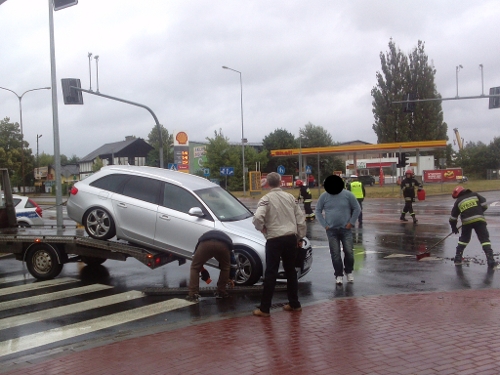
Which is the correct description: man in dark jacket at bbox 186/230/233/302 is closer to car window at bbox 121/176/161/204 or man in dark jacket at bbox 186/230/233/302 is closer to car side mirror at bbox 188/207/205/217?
car side mirror at bbox 188/207/205/217

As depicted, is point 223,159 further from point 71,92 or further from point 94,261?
point 94,261

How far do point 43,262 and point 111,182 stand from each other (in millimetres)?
1887

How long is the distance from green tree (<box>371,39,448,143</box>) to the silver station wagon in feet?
185

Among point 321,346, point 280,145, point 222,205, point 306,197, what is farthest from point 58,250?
point 280,145

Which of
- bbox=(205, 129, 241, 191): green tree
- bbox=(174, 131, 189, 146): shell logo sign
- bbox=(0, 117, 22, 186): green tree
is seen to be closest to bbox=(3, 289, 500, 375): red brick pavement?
bbox=(174, 131, 189, 146): shell logo sign

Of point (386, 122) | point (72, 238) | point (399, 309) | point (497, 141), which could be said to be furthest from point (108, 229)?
point (497, 141)

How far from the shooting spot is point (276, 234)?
681 cm

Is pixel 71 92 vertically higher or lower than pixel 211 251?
higher

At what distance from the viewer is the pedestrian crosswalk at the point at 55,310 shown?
6.65 m

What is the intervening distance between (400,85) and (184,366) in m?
63.7

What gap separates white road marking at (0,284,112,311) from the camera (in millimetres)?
8484

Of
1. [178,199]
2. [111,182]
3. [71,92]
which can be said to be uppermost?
[71,92]

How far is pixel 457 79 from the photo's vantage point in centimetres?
2969

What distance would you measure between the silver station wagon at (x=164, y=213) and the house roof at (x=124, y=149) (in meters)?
78.3
